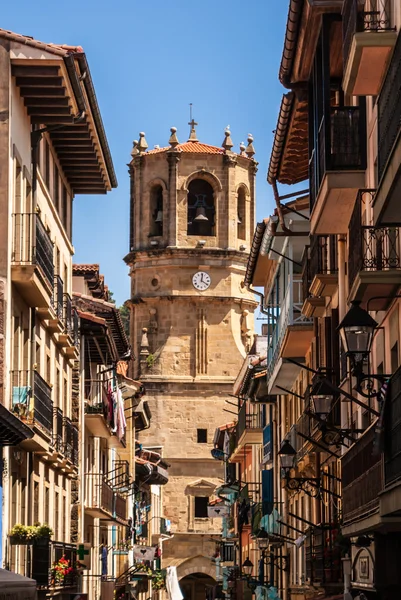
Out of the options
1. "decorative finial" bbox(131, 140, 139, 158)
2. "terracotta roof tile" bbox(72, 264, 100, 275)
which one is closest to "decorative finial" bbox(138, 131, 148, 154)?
"decorative finial" bbox(131, 140, 139, 158)

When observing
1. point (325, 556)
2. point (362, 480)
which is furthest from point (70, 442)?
point (362, 480)

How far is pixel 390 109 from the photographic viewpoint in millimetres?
15695

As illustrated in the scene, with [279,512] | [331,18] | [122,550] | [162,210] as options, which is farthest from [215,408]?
[331,18]

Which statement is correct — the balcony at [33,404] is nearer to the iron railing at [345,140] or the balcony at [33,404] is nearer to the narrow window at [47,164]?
the narrow window at [47,164]

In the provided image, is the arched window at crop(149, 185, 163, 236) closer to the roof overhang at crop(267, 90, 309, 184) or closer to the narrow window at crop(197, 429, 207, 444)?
the narrow window at crop(197, 429, 207, 444)

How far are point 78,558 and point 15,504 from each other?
9247 millimetres

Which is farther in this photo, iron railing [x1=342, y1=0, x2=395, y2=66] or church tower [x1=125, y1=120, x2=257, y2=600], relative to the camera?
church tower [x1=125, y1=120, x2=257, y2=600]

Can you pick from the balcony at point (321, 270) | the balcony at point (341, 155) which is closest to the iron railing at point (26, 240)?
the balcony at point (321, 270)

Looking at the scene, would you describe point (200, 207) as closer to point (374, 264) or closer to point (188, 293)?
point (188, 293)

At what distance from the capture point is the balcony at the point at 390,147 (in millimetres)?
13820

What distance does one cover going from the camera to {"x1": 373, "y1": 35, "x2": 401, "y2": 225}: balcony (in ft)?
45.3

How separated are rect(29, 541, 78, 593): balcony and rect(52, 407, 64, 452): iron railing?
1.93 meters

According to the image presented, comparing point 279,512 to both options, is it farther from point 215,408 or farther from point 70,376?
point 215,408

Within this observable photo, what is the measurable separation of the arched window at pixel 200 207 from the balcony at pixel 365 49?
7044cm
